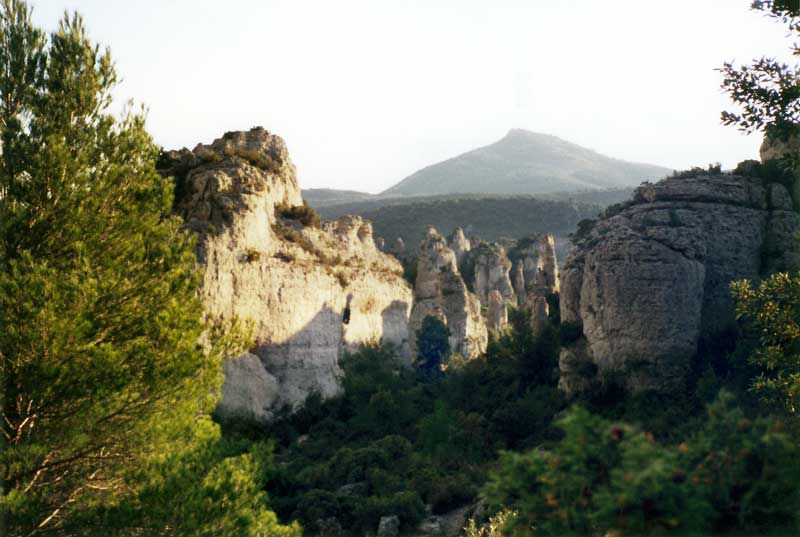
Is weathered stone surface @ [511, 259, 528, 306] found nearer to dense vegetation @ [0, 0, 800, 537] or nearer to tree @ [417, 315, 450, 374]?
tree @ [417, 315, 450, 374]

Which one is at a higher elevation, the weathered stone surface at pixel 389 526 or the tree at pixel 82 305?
the tree at pixel 82 305

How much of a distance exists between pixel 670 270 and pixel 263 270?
13822 mm

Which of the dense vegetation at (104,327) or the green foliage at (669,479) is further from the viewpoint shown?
the dense vegetation at (104,327)

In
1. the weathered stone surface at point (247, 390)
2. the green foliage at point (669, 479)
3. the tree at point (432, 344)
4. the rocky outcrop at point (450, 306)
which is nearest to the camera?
the green foliage at point (669, 479)

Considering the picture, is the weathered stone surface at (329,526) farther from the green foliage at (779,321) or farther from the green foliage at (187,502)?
the green foliage at (779,321)

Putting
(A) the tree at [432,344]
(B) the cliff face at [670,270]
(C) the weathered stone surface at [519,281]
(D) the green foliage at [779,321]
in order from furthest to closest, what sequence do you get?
(C) the weathered stone surface at [519,281], (A) the tree at [432,344], (B) the cliff face at [670,270], (D) the green foliage at [779,321]

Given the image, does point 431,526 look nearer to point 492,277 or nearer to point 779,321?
point 779,321

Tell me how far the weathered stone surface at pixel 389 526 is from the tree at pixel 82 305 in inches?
289

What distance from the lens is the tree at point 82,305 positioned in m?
11.5

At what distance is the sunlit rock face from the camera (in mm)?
27312

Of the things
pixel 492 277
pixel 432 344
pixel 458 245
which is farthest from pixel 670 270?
pixel 458 245

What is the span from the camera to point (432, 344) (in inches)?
1768

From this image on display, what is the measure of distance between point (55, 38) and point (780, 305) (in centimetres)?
1305

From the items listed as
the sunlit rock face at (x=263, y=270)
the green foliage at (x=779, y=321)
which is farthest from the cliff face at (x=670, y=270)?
the green foliage at (x=779, y=321)
